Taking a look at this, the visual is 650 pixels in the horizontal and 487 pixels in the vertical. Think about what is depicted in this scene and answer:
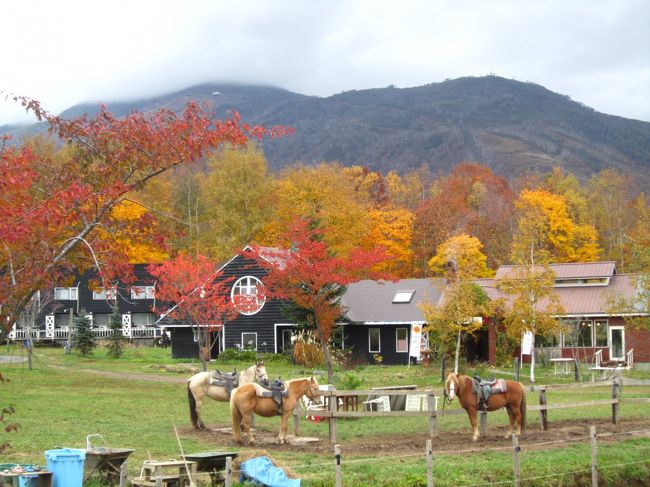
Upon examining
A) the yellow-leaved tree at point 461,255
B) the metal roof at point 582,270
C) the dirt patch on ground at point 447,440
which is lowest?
the dirt patch on ground at point 447,440

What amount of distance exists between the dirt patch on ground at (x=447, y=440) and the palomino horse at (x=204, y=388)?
0.40 metres

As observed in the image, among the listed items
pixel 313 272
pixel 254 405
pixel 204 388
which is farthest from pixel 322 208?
pixel 254 405

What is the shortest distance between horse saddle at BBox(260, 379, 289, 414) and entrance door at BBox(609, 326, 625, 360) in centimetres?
3090

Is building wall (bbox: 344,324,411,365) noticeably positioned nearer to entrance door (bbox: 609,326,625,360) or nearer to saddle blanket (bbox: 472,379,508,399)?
entrance door (bbox: 609,326,625,360)

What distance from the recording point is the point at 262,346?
2003 inches

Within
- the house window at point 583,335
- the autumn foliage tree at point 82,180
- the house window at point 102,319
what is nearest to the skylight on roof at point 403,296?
the house window at point 583,335

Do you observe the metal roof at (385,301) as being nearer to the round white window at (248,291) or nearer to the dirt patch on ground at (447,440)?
the round white window at (248,291)

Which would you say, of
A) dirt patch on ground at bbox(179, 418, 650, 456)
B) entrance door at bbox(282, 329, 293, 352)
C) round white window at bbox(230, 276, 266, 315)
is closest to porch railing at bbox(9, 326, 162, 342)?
round white window at bbox(230, 276, 266, 315)

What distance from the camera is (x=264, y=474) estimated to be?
14.3 meters

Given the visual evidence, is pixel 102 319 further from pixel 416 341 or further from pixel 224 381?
pixel 224 381

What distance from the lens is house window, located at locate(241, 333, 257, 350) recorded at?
5072 centimetres

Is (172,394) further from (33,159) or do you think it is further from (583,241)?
(583,241)

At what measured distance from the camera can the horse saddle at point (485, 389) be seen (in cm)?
1975

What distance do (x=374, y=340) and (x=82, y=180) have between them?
40115 millimetres
